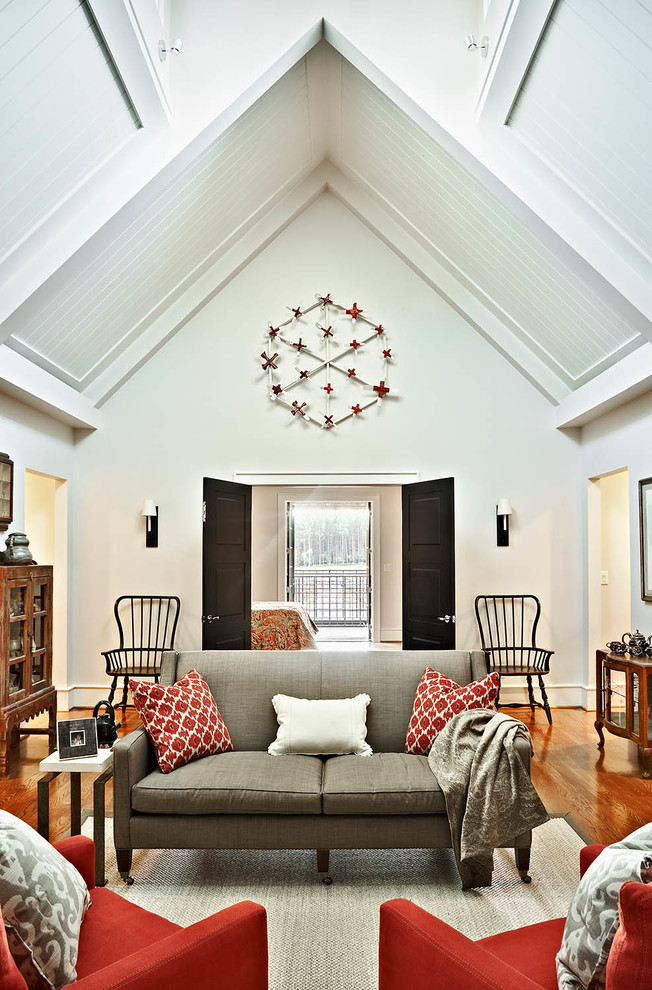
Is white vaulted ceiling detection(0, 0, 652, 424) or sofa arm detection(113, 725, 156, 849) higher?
white vaulted ceiling detection(0, 0, 652, 424)

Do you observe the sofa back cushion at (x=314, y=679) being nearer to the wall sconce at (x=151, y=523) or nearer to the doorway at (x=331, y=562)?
the wall sconce at (x=151, y=523)

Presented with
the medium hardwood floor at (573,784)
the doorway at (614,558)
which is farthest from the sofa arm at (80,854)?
the doorway at (614,558)

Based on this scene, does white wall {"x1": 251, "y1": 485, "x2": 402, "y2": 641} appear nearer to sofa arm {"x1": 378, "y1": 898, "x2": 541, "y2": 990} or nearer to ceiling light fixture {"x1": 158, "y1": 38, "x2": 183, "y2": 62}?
ceiling light fixture {"x1": 158, "y1": 38, "x2": 183, "y2": 62}

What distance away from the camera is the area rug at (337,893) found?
2.39 metres

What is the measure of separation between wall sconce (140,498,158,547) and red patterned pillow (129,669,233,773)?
3.10 metres

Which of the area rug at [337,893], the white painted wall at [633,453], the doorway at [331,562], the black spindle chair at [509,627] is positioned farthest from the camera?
the doorway at [331,562]

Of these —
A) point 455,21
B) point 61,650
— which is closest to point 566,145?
point 455,21

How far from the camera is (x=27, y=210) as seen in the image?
3592 millimetres

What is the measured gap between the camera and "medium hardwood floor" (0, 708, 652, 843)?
3.62 m

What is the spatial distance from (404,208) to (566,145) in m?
2.33

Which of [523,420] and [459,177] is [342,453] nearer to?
[523,420]

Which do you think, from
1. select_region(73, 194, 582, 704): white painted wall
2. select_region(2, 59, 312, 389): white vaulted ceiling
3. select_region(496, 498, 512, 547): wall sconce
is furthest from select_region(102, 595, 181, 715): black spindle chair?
select_region(496, 498, 512, 547): wall sconce

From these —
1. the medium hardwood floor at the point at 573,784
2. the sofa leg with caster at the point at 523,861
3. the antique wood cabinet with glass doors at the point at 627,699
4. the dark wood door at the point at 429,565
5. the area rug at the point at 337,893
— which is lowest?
the medium hardwood floor at the point at 573,784

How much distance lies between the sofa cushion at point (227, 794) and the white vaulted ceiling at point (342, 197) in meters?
2.75
